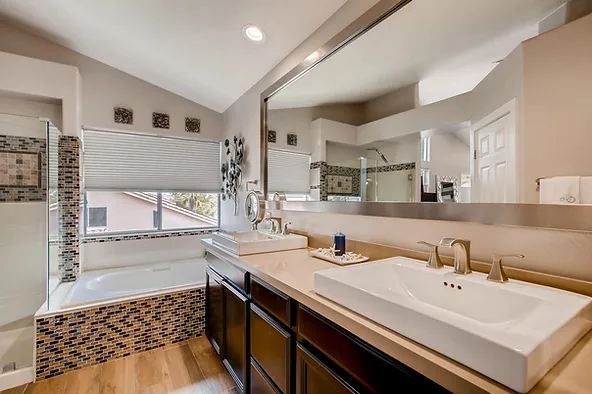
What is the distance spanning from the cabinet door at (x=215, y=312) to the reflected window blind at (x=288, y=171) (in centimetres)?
89

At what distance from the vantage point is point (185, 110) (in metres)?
3.59

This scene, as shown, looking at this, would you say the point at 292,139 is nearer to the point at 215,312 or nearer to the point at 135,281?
the point at 215,312

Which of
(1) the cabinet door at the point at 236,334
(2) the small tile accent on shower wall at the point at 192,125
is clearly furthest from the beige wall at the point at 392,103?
(2) the small tile accent on shower wall at the point at 192,125

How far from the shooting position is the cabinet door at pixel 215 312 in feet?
6.66

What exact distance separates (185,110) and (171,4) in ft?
5.46

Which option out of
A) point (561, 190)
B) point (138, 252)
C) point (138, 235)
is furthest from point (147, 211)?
point (561, 190)

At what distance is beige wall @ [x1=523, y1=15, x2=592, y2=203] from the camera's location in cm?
86

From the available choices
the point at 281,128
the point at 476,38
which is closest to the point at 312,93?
the point at 281,128

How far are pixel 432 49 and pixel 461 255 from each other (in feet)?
3.18

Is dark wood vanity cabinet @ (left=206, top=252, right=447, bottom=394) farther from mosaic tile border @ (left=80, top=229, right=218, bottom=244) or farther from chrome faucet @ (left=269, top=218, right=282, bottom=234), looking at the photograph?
mosaic tile border @ (left=80, top=229, right=218, bottom=244)

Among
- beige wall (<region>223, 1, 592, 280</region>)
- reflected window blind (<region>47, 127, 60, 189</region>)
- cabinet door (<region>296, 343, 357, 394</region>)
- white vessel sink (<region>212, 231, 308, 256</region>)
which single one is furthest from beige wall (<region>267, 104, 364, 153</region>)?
reflected window blind (<region>47, 127, 60, 189</region>)

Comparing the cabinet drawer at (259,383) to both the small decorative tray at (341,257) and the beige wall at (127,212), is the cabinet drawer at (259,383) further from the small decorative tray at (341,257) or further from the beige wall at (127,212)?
the beige wall at (127,212)

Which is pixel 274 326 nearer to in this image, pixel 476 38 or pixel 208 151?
pixel 476 38

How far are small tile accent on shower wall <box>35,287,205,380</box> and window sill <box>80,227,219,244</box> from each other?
118cm
